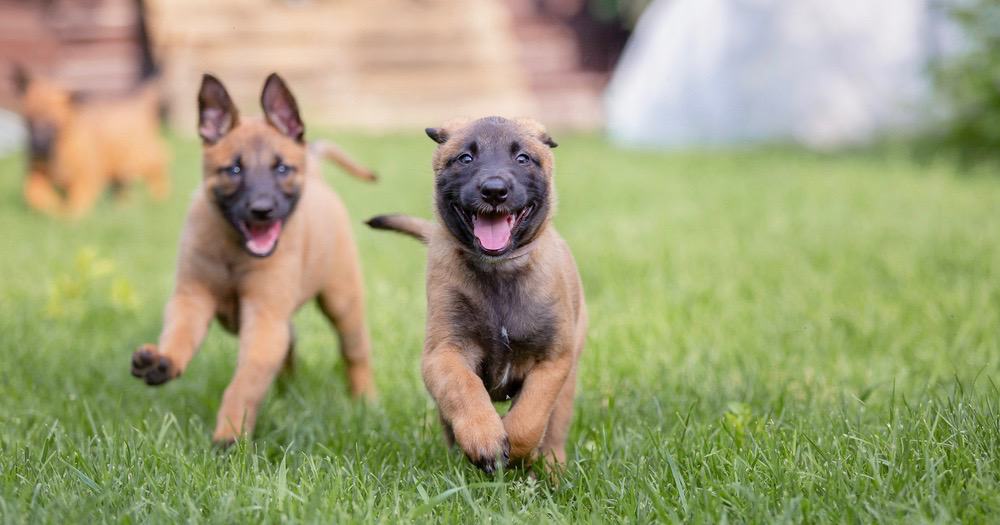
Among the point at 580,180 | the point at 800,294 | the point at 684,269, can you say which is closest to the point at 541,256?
the point at 800,294

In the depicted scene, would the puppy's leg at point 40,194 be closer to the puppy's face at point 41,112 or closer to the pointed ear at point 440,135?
the puppy's face at point 41,112

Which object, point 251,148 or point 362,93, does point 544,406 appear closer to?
point 251,148

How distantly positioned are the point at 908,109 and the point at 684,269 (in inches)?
287

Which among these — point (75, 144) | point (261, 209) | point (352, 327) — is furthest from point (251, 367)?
point (75, 144)

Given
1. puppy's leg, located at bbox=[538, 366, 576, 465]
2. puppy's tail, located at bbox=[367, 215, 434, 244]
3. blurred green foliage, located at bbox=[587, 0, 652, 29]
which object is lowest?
puppy's leg, located at bbox=[538, 366, 576, 465]

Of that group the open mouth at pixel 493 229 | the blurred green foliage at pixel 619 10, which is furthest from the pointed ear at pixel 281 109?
the blurred green foliage at pixel 619 10

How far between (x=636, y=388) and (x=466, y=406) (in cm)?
142

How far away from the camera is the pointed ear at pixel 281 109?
4.13 m

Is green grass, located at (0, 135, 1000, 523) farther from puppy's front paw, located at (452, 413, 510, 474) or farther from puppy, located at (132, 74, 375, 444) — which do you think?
puppy, located at (132, 74, 375, 444)

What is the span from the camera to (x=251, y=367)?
364 centimetres

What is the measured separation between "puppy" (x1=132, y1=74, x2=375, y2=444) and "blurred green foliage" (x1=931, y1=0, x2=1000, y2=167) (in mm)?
8905

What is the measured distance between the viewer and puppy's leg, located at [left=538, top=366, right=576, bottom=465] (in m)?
3.21

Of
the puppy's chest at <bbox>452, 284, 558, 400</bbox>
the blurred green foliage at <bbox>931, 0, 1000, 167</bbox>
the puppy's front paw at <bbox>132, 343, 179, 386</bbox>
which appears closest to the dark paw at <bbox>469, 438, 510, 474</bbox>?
the puppy's chest at <bbox>452, 284, 558, 400</bbox>

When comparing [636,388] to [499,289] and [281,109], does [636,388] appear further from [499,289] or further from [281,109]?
[281,109]
